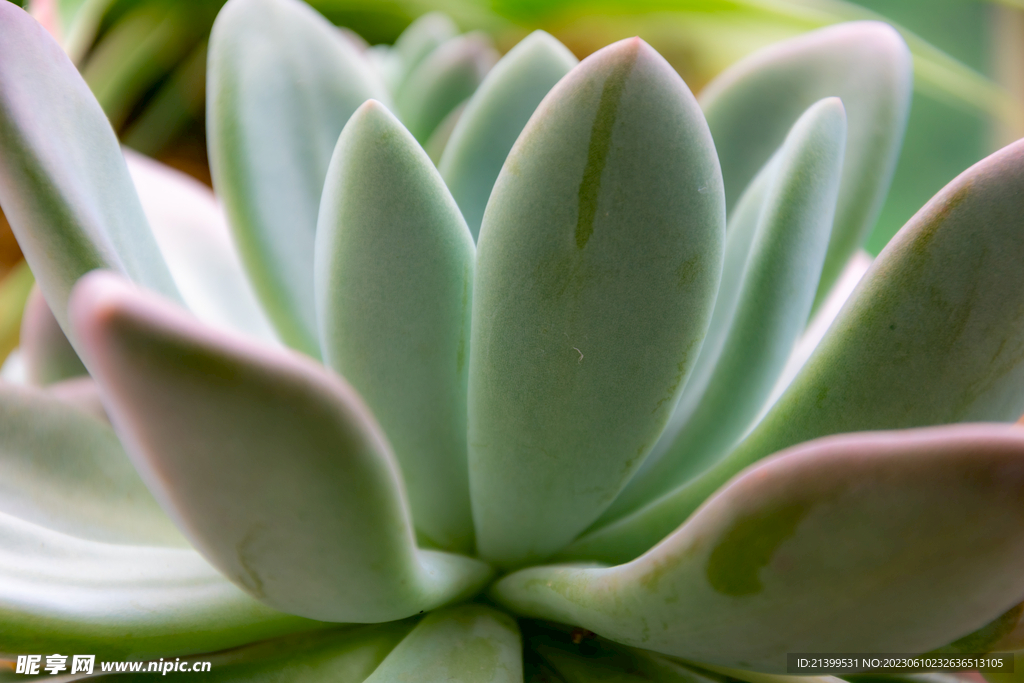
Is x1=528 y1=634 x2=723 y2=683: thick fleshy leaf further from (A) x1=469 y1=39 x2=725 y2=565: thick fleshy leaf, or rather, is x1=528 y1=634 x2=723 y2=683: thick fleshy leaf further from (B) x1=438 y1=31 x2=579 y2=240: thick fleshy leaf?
(B) x1=438 y1=31 x2=579 y2=240: thick fleshy leaf

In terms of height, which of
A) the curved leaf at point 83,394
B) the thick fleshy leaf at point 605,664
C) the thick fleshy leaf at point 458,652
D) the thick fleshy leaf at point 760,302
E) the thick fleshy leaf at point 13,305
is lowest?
the thick fleshy leaf at point 13,305

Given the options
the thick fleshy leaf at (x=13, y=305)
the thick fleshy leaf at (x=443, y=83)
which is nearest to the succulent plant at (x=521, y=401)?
the thick fleshy leaf at (x=443, y=83)

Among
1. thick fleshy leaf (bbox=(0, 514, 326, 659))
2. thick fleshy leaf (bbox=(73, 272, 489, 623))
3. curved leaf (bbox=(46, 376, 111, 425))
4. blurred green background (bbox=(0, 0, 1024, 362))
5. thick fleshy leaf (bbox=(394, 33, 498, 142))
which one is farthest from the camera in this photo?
blurred green background (bbox=(0, 0, 1024, 362))

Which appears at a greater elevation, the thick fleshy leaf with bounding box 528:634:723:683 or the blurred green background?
the blurred green background

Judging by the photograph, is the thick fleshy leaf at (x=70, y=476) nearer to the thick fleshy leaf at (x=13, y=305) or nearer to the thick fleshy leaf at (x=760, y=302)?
the thick fleshy leaf at (x=760, y=302)

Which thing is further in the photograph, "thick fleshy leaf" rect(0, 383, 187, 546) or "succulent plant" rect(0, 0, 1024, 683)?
"thick fleshy leaf" rect(0, 383, 187, 546)

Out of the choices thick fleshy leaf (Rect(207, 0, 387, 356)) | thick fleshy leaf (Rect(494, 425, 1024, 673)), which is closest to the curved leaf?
thick fleshy leaf (Rect(207, 0, 387, 356))

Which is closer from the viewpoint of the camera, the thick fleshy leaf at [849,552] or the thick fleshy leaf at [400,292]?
the thick fleshy leaf at [849,552]
